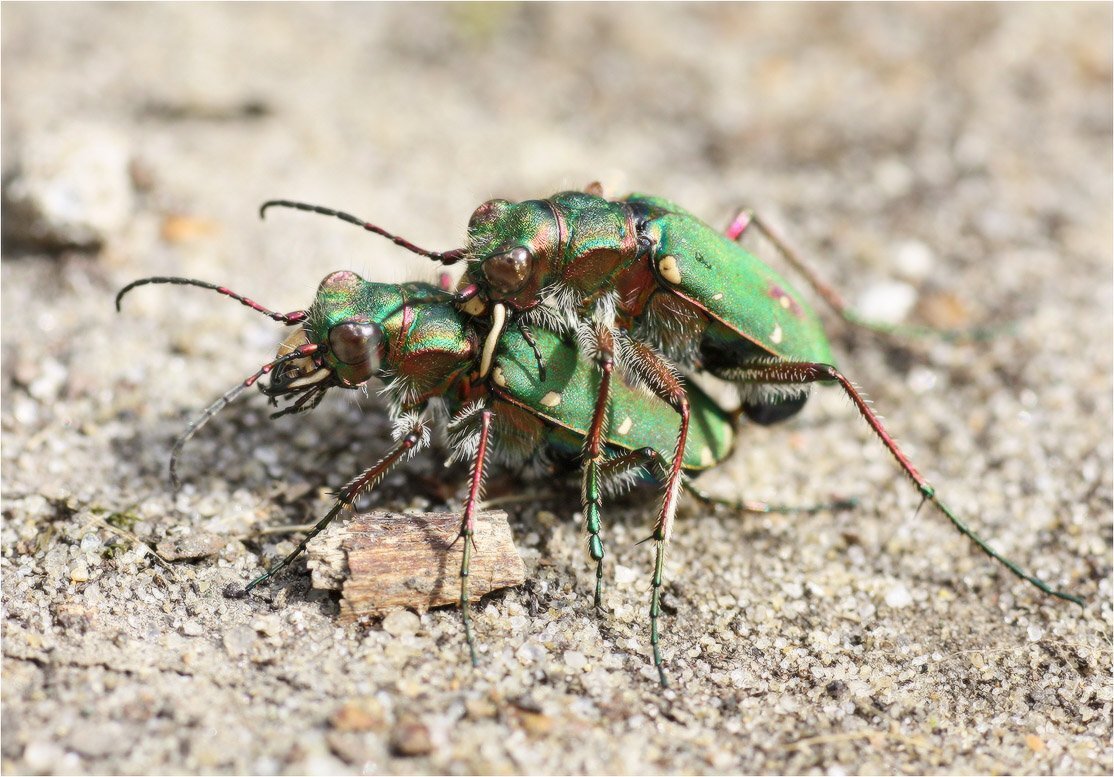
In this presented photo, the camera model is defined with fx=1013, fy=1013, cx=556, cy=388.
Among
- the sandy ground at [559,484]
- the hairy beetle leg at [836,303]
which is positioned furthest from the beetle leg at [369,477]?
the hairy beetle leg at [836,303]

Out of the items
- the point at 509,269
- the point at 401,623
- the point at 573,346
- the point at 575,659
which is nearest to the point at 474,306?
the point at 509,269

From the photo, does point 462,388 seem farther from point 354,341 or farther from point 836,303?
point 836,303

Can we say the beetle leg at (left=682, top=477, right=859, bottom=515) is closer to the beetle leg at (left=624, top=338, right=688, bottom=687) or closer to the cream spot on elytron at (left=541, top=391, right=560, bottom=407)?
the beetle leg at (left=624, top=338, right=688, bottom=687)

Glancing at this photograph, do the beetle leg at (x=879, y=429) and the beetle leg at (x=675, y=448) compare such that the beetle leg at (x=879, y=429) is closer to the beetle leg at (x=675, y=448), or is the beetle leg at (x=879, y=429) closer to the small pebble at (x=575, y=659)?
the beetle leg at (x=675, y=448)

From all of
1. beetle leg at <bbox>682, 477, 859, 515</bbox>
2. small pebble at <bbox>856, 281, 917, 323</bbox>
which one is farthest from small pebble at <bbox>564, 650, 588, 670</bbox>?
small pebble at <bbox>856, 281, 917, 323</bbox>

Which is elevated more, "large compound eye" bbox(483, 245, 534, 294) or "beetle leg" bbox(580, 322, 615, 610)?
"large compound eye" bbox(483, 245, 534, 294)

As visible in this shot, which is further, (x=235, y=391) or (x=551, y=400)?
(x=551, y=400)

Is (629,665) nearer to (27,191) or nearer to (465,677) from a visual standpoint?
(465,677)
